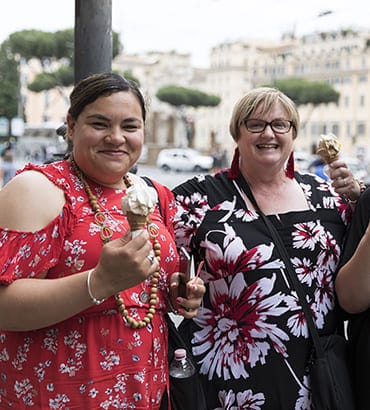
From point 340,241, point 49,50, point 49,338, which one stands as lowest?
point 49,338

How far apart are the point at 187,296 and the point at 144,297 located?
0.55ft

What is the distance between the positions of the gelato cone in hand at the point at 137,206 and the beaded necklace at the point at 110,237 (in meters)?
0.22

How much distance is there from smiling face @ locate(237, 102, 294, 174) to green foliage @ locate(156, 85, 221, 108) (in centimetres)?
5334

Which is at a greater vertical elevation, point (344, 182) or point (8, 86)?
point (8, 86)

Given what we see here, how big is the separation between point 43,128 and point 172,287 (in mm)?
51194

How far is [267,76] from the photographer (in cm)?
6756

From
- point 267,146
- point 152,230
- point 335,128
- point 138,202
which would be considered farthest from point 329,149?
point 335,128

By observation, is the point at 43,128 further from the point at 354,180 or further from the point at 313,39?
the point at 354,180

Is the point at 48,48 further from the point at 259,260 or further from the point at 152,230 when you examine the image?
the point at 152,230

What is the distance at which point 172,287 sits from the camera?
7.19ft

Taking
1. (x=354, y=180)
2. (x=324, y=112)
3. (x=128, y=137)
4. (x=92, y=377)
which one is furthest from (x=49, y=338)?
(x=324, y=112)

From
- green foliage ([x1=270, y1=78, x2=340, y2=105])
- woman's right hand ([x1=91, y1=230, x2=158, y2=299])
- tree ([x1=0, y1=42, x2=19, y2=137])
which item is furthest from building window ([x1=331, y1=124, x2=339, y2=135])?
woman's right hand ([x1=91, y1=230, x2=158, y2=299])

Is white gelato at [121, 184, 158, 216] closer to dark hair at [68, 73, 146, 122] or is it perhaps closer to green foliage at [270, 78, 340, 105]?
dark hair at [68, 73, 146, 122]

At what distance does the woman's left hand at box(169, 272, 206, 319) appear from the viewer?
216 cm
